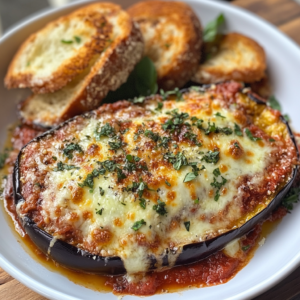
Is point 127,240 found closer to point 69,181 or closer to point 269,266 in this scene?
point 69,181

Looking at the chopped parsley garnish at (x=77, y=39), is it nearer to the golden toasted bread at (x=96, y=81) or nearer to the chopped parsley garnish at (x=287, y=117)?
the golden toasted bread at (x=96, y=81)

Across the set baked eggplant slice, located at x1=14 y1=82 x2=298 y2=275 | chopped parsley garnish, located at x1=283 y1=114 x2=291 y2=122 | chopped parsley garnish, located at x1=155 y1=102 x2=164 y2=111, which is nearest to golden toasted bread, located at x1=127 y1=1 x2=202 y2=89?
chopped parsley garnish, located at x1=155 y1=102 x2=164 y2=111

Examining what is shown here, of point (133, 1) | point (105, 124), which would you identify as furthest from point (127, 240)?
point (133, 1)

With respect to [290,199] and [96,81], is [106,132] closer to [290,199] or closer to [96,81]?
[96,81]

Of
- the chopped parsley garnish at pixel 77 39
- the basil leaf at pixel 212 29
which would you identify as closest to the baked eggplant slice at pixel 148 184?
the chopped parsley garnish at pixel 77 39

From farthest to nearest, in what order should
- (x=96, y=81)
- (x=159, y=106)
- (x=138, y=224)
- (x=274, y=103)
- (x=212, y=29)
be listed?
(x=212, y=29), (x=274, y=103), (x=96, y=81), (x=159, y=106), (x=138, y=224)

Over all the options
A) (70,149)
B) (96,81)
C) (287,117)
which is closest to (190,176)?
(70,149)
